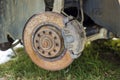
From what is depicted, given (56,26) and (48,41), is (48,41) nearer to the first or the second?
(48,41)

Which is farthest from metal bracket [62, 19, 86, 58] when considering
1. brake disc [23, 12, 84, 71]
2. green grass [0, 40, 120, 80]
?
green grass [0, 40, 120, 80]

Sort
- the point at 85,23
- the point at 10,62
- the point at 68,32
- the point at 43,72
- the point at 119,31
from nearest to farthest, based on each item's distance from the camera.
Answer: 1. the point at 68,32
2. the point at 119,31
3. the point at 85,23
4. the point at 43,72
5. the point at 10,62

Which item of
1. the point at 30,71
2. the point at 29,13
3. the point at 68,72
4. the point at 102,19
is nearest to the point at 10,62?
the point at 30,71

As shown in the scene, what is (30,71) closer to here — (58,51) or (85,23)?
(85,23)

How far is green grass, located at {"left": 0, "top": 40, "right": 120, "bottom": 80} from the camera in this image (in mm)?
3628

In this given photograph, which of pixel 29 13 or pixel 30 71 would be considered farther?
pixel 30 71

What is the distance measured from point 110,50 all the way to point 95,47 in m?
0.19

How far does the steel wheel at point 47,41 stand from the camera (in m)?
2.53

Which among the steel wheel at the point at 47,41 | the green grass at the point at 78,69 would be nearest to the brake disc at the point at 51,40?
the steel wheel at the point at 47,41

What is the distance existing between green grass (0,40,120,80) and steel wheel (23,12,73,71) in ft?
3.17

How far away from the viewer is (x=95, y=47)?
173 inches

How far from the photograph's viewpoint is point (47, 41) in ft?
8.42

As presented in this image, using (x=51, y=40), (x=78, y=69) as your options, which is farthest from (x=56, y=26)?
(x=78, y=69)

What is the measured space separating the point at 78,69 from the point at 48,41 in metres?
1.23
